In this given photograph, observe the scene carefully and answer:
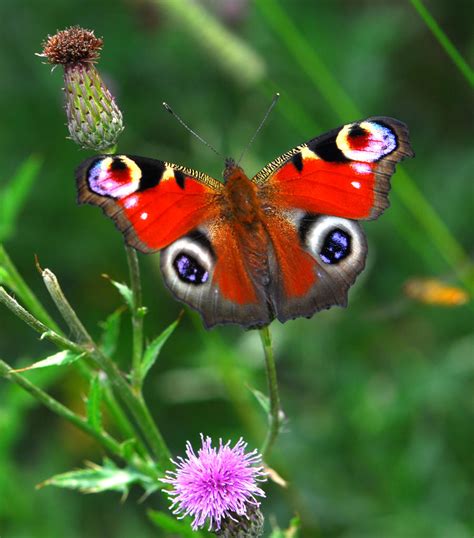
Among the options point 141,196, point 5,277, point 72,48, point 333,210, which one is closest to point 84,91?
point 72,48

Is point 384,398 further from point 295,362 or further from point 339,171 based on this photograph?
point 339,171

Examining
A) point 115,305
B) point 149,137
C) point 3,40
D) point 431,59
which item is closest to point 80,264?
point 115,305

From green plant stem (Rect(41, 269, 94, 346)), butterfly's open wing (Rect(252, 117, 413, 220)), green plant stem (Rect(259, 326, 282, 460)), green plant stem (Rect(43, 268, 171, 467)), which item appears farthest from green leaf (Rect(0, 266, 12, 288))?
butterfly's open wing (Rect(252, 117, 413, 220))

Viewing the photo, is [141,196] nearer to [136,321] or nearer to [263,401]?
[136,321]

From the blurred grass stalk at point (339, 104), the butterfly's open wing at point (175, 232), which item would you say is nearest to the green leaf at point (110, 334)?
the butterfly's open wing at point (175, 232)

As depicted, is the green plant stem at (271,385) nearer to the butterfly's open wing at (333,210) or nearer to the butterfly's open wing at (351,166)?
the butterfly's open wing at (333,210)
